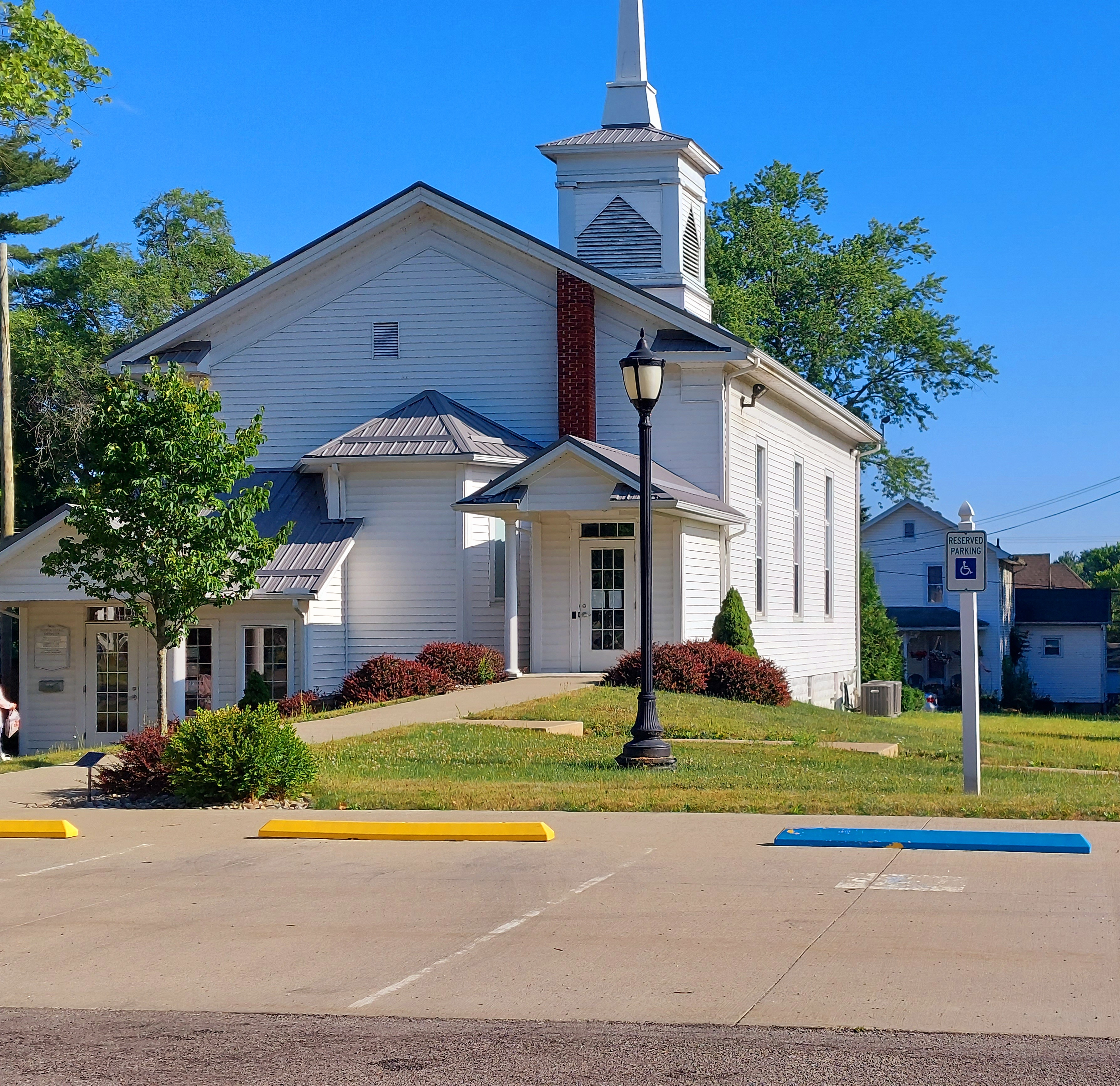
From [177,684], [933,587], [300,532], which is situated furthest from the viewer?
[933,587]

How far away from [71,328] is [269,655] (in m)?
20.2

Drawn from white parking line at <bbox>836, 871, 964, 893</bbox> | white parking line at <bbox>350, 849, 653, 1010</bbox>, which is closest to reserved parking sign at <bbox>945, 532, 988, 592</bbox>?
white parking line at <bbox>836, 871, 964, 893</bbox>

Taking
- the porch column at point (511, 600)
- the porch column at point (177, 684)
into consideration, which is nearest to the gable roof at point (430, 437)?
the porch column at point (511, 600)

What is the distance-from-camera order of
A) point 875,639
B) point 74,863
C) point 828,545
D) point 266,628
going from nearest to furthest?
point 74,863, point 266,628, point 828,545, point 875,639

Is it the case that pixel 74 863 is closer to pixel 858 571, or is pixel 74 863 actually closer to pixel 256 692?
pixel 256 692

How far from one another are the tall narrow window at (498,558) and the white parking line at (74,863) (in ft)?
52.0

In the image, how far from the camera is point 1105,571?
122812 millimetres

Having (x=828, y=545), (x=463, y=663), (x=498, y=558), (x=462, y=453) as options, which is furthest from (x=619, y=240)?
(x=463, y=663)

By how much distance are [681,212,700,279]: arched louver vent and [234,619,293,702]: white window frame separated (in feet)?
37.7

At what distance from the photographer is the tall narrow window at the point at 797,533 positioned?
109 ft

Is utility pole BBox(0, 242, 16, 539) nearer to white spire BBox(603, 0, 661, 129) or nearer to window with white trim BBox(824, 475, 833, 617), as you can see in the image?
white spire BBox(603, 0, 661, 129)

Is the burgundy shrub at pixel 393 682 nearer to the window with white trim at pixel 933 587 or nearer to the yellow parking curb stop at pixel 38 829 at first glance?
the yellow parking curb stop at pixel 38 829

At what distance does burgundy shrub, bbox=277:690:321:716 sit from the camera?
23.5m

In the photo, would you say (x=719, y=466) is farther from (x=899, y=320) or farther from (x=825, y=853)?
(x=899, y=320)
